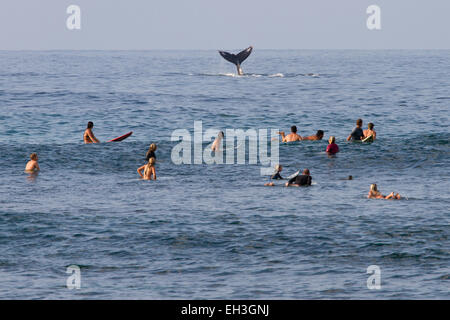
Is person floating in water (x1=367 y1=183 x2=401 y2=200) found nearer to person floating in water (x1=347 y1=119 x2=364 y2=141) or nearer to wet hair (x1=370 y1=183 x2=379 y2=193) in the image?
wet hair (x1=370 y1=183 x2=379 y2=193)

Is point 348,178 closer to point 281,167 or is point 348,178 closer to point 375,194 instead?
point 281,167

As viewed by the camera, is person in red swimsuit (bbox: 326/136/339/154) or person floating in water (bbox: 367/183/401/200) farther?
person in red swimsuit (bbox: 326/136/339/154)

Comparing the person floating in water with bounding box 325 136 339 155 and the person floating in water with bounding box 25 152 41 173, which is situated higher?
the person floating in water with bounding box 325 136 339 155

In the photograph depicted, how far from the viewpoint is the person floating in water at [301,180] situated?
27.3m

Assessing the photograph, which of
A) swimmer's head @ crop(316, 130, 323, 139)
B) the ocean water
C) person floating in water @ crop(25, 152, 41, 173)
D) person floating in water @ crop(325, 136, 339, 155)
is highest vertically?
swimmer's head @ crop(316, 130, 323, 139)

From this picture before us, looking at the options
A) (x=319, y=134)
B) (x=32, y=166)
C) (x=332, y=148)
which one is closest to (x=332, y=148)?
(x=332, y=148)

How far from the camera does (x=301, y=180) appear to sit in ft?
89.7

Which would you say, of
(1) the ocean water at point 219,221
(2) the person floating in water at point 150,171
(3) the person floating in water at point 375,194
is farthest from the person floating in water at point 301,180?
(2) the person floating in water at point 150,171

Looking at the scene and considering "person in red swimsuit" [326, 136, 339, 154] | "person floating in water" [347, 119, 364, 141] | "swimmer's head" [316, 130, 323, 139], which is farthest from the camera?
"person floating in water" [347, 119, 364, 141]

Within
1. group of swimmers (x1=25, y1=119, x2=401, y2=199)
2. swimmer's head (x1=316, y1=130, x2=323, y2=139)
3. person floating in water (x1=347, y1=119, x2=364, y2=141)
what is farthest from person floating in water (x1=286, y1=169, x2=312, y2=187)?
person floating in water (x1=347, y1=119, x2=364, y2=141)

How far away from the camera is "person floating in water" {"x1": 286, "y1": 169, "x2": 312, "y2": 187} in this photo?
2734cm

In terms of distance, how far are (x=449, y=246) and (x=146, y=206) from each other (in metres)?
10.1

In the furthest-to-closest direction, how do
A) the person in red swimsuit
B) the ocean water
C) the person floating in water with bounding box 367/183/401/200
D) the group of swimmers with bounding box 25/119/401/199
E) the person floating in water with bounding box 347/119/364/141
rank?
the person floating in water with bounding box 347/119/364/141 < the person in red swimsuit < the group of swimmers with bounding box 25/119/401/199 < the person floating in water with bounding box 367/183/401/200 < the ocean water
